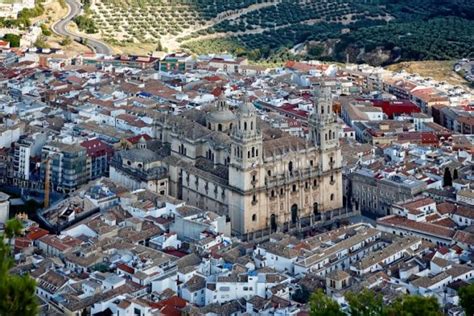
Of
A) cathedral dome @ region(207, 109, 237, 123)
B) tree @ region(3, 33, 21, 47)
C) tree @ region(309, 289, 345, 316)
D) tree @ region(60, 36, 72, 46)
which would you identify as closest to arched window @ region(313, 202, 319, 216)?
cathedral dome @ region(207, 109, 237, 123)

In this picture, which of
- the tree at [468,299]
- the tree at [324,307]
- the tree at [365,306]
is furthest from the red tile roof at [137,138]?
the tree at [468,299]

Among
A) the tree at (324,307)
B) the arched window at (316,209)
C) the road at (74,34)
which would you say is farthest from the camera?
the road at (74,34)

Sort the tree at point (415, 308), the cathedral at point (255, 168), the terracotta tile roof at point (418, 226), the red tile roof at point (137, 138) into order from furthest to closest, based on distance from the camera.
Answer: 1. the red tile roof at point (137, 138)
2. the cathedral at point (255, 168)
3. the terracotta tile roof at point (418, 226)
4. the tree at point (415, 308)

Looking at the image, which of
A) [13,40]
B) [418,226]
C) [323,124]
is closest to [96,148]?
[323,124]

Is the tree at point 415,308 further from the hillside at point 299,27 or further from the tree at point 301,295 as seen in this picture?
the hillside at point 299,27

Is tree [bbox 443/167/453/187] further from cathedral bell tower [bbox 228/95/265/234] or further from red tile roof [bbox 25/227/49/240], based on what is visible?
red tile roof [bbox 25/227/49/240]

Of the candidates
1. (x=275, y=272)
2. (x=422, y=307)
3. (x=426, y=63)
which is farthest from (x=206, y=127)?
(x=426, y=63)

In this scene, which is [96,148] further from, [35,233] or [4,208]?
[35,233]
